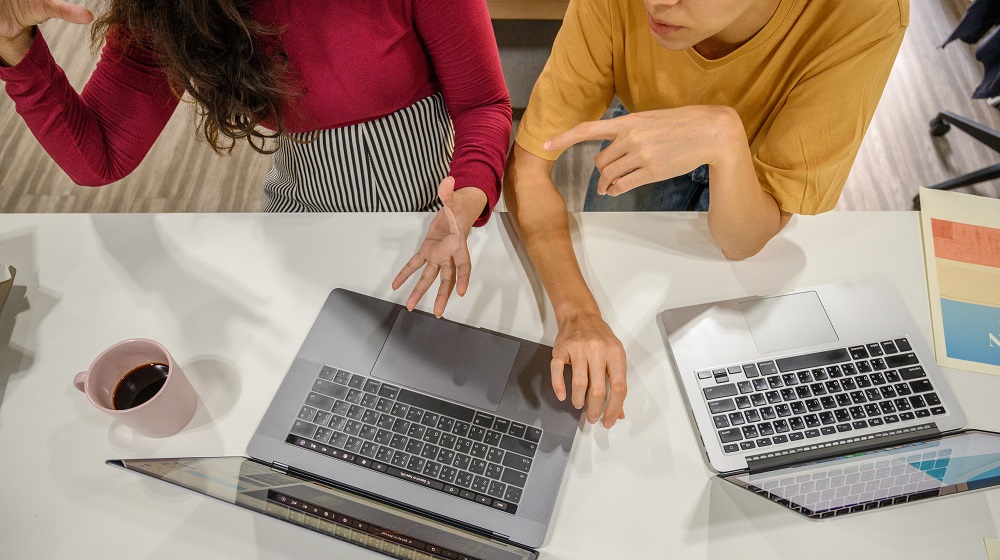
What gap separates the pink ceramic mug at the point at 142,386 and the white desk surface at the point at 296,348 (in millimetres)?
38

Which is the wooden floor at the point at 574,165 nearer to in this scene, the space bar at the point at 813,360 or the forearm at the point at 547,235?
the forearm at the point at 547,235

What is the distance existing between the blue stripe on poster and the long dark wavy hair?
1.05 metres

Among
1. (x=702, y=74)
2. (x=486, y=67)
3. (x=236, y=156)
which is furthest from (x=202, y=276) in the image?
(x=236, y=156)

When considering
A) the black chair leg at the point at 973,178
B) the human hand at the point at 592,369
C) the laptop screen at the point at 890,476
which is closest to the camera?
the laptop screen at the point at 890,476

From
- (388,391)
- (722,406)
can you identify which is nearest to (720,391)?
(722,406)

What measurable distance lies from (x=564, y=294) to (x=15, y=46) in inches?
35.6

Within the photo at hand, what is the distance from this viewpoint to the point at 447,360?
92cm

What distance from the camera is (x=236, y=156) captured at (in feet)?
7.19

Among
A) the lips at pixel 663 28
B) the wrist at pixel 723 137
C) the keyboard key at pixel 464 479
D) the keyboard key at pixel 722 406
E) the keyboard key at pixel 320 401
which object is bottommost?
the keyboard key at pixel 320 401

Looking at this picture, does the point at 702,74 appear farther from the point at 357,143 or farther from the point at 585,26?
the point at 357,143

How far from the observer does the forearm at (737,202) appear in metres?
0.86

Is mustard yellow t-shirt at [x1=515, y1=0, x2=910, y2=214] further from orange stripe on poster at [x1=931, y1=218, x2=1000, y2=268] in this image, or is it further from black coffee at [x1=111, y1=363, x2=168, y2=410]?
black coffee at [x1=111, y1=363, x2=168, y2=410]

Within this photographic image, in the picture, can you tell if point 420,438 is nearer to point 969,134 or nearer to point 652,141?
point 652,141

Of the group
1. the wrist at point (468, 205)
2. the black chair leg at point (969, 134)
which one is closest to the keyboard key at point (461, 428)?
the wrist at point (468, 205)
